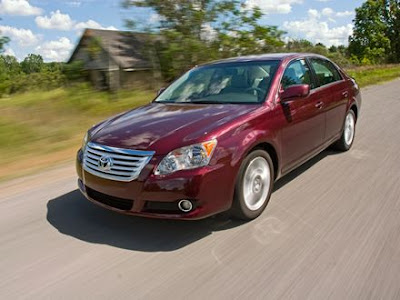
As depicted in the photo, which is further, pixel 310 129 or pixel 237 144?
pixel 310 129

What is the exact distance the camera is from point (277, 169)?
14.0 feet

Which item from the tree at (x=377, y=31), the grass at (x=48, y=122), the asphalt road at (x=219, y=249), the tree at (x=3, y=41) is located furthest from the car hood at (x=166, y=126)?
the tree at (x=377, y=31)

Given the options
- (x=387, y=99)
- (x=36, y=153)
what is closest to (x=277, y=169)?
(x=36, y=153)

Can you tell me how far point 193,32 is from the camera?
16.6 metres

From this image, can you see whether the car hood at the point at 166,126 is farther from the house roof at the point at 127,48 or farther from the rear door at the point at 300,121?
the house roof at the point at 127,48

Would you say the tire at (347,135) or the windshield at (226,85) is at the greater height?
the windshield at (226,85)

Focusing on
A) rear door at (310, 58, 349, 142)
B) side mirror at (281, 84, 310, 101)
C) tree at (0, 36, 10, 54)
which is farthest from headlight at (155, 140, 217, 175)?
tree at (0, 36, 10, 54)

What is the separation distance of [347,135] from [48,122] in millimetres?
6669

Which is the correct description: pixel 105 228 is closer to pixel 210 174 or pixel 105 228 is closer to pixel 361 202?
pixel 210 174

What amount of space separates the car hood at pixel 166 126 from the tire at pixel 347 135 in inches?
101

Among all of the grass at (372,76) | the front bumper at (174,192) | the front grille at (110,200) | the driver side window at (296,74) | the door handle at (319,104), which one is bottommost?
the grass at (372,76)

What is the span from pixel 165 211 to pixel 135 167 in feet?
1.49

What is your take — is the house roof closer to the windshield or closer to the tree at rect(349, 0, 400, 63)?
the windshield

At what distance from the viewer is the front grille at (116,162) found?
3.46 meters
